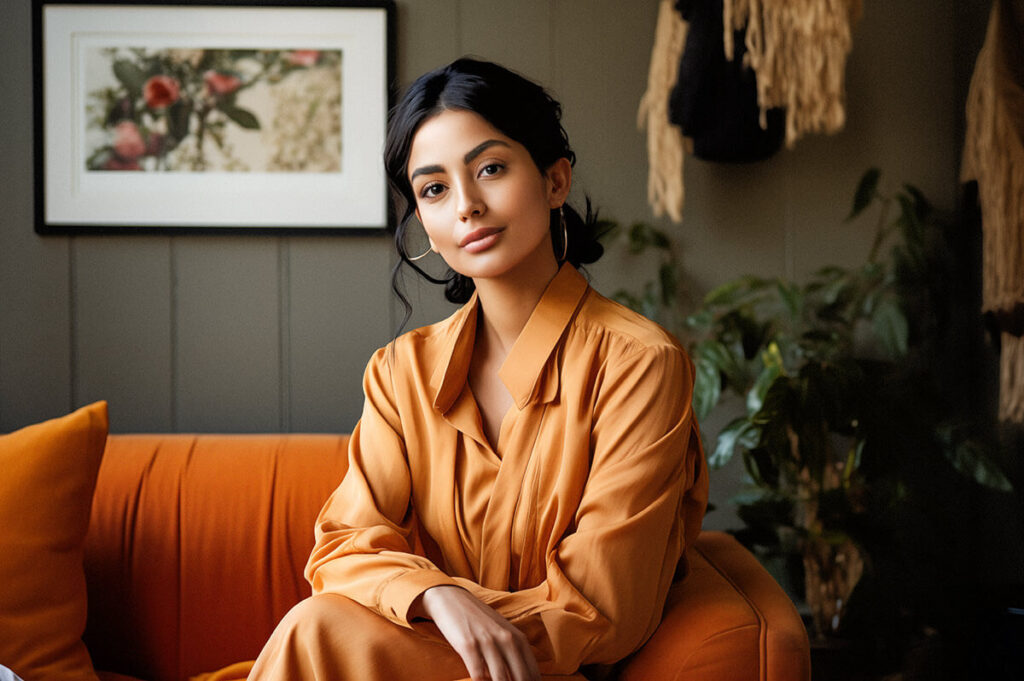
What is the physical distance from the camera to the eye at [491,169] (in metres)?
1.07

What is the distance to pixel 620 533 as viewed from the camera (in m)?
0.98

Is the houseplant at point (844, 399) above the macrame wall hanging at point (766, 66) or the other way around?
the other way around

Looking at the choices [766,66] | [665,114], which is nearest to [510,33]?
[665,114]

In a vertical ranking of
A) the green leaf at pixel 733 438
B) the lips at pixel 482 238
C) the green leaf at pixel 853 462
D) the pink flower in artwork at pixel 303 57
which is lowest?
the green leaf at pixel 853 462

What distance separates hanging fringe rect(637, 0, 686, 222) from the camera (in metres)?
1.82

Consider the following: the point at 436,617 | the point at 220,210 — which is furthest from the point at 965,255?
the point at 220,210

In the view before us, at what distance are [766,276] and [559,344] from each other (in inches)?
40.9

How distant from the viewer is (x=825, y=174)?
1.99 m

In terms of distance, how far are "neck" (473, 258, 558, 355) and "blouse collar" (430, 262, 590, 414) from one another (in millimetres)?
14

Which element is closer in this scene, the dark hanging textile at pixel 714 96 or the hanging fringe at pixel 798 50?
the hanging fringe at pixel 798 50

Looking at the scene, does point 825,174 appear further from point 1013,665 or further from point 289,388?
point 289,388

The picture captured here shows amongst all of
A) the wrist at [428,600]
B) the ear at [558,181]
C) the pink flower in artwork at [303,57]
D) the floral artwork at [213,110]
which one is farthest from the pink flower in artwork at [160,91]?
the wrist at [428,600]

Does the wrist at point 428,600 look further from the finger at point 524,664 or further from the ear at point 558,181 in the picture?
the ear at point 558,181

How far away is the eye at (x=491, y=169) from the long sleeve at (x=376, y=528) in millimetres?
348
